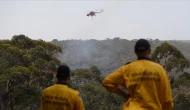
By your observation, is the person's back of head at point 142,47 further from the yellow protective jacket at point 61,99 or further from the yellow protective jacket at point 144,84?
the yellow protective jacket at point 61,99

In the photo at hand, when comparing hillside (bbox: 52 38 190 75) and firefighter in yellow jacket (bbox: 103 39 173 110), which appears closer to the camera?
firefighter in yellow jacket (bbox: 103 39 173 110)

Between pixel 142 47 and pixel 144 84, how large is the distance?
1.33 feet

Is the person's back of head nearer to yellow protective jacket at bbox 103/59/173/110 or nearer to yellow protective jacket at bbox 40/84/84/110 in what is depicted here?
yellow protective jacket at bbox 103/59/173/110

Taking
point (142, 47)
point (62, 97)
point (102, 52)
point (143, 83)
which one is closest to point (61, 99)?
point (62, 97)

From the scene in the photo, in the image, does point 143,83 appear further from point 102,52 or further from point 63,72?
point 102,52

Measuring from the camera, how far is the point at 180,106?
64.0ft

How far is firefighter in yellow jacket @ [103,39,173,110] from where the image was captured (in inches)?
135

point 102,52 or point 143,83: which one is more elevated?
point 143,83

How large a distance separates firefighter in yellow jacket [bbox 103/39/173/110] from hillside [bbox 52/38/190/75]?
45.7m

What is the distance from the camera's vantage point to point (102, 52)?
6150 centimetres

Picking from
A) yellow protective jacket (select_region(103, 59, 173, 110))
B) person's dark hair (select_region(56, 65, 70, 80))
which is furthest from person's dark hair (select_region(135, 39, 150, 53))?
person's dark hair (select_region(56, 65, 70, 80))

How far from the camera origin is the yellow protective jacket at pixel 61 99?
3.95m

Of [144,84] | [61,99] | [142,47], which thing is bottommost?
[61,99]

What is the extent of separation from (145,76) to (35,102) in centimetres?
1516
